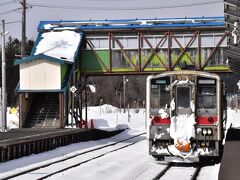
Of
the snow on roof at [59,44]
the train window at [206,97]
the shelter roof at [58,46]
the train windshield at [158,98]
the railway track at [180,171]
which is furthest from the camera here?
the snow on roof at [59,44]

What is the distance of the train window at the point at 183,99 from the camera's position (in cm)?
A: 1603

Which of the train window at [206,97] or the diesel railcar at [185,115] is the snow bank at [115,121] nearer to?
the diesel railcar at [185,115]

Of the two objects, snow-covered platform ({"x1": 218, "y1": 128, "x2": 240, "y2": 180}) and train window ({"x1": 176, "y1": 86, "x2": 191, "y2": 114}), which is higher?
train window ({"x1": 176, "y1": 86, "x2": 191, "y2": 114})

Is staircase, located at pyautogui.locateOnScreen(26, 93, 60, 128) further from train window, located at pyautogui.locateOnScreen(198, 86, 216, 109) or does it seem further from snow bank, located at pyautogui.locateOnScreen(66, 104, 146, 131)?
train window, located at pyautogui.locateOnScreen(198, 86, 216, 109)

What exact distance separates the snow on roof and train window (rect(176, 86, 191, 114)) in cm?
1663

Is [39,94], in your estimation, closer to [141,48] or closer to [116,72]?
[116,72]

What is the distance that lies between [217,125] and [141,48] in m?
17.7

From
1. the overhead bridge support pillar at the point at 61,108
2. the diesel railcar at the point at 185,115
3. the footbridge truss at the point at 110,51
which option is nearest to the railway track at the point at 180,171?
the diesel railcar at the point at 185,115

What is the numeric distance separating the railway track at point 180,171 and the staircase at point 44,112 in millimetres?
16758

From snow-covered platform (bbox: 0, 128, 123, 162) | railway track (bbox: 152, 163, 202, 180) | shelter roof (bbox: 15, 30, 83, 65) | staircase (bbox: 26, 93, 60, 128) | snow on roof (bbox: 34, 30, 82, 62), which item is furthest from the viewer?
snow on roof (bbox: 34, 30, 82, 62)

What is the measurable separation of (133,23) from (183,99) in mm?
17504

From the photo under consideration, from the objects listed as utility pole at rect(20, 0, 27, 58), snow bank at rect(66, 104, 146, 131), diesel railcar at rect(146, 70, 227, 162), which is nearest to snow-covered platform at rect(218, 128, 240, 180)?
diesel railcar at rect(146, 70, 227, 162)


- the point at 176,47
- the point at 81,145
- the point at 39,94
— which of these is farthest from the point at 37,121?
the point at 176,47

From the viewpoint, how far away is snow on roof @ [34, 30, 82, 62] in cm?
3238
